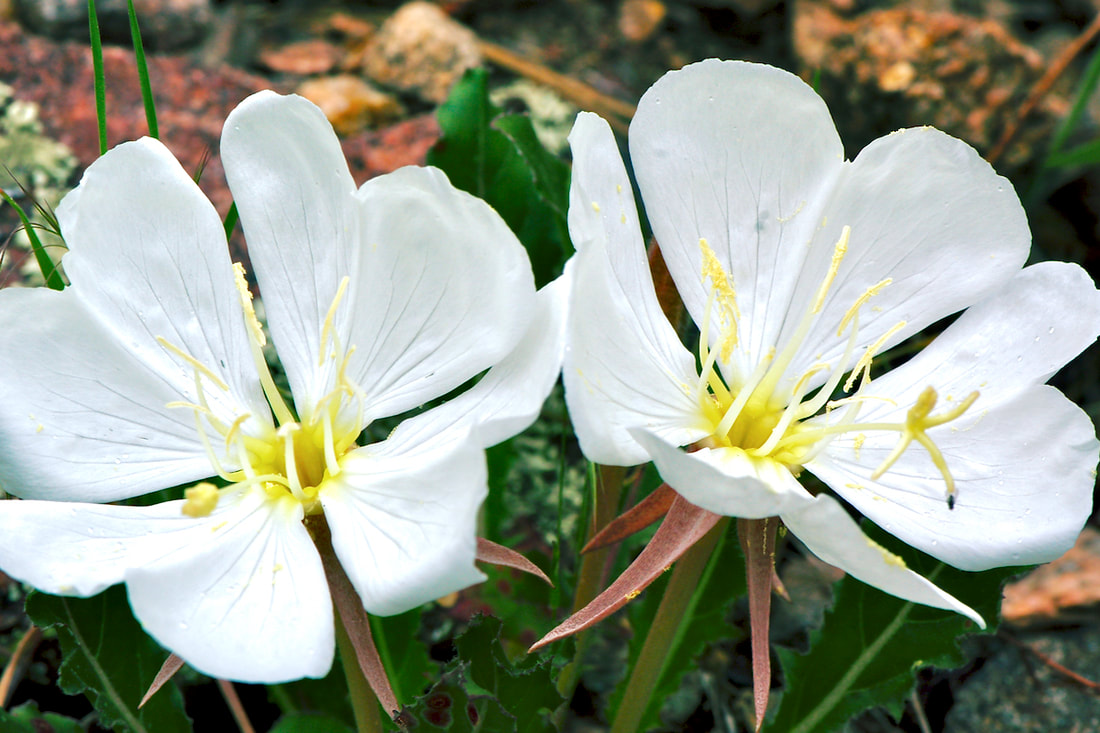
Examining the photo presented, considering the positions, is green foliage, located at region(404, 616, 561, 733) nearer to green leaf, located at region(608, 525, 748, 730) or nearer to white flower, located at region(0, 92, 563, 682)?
white flower, located at region(0, 92, 563, 682)

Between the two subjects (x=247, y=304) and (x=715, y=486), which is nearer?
(x=715, y=486)

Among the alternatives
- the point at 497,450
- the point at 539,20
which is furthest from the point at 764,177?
the point at 539,20

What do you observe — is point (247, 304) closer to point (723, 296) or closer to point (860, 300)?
point (723, 296)

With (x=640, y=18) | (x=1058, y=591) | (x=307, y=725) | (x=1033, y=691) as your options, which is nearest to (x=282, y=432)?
(x=307, y=725)

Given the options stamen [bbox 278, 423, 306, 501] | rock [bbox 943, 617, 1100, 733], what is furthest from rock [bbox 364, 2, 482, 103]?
rock [bbox 943, 617, 1100, 733]

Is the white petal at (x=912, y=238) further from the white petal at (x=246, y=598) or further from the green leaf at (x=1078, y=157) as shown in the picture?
the green leaf at (x=1078, y=157)
